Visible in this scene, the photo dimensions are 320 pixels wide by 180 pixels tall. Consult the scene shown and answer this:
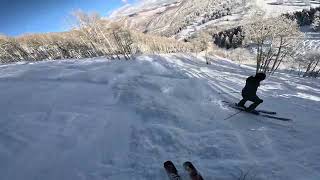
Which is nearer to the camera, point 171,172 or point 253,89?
point 171,172

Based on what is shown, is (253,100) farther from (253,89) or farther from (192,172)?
(192,172)

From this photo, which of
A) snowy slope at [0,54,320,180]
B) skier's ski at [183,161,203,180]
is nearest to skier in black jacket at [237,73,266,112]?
snowy slope at [0,54,320,180]

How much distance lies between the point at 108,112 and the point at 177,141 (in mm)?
2130

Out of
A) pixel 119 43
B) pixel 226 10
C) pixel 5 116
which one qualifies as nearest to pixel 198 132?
pixel 5 116

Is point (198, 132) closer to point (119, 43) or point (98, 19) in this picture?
point (119, 43)

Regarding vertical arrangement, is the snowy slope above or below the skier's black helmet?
below

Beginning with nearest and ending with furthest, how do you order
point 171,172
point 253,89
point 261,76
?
point 171,172, point 261,76, point 253,89

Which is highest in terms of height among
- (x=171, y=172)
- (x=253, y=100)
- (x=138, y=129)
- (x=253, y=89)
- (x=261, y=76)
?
(x=261, y=76)

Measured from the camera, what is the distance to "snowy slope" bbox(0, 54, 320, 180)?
6.44 m

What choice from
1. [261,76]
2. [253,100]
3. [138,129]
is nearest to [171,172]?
[138,129]

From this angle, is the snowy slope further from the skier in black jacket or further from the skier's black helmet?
the skier's black helmet

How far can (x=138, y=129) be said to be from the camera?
25.4ft

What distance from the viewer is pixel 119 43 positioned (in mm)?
19031

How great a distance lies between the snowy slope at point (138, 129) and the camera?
253 inches
